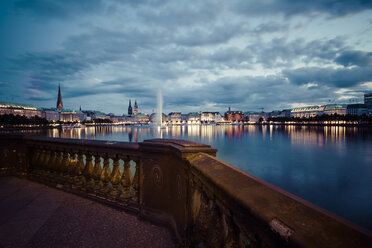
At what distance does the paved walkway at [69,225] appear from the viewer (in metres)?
3.36

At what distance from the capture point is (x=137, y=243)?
130 inches

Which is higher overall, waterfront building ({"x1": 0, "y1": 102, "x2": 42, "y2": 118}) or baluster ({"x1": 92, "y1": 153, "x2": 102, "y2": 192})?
waterfront building ({"x1": 0, "y1": 102, "x2": 42, "y2": 118})

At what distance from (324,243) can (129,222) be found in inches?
142

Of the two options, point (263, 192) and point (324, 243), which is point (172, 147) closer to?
point (263, 192)

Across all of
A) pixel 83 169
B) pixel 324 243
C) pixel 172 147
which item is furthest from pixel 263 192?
pixel 83 169

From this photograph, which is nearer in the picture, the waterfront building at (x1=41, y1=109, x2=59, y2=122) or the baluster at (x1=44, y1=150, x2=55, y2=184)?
the baluster at (x1=44, y1=150, x2=55, y2=184)

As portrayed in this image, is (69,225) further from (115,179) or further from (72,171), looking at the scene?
(72,171)

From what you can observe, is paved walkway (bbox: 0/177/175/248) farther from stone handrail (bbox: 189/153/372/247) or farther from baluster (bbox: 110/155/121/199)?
stone handrail (bbox: 189/153/372/247)

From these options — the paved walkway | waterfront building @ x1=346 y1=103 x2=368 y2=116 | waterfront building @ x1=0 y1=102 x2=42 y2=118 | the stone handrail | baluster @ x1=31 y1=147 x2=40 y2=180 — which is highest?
waterfront building @ x1=0 y1=102 x2=42 y2=118

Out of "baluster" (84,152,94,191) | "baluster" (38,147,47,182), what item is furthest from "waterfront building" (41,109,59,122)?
"baluster" (84,152,94,191)

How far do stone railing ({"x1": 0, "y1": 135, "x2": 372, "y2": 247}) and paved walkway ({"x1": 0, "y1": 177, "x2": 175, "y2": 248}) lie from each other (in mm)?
225

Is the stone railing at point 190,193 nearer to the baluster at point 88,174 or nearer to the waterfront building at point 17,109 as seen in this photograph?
the baluster at point 88,174

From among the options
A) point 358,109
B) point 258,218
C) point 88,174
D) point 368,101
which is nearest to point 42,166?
point 88,174

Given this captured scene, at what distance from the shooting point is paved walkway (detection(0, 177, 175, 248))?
11.0 ft
